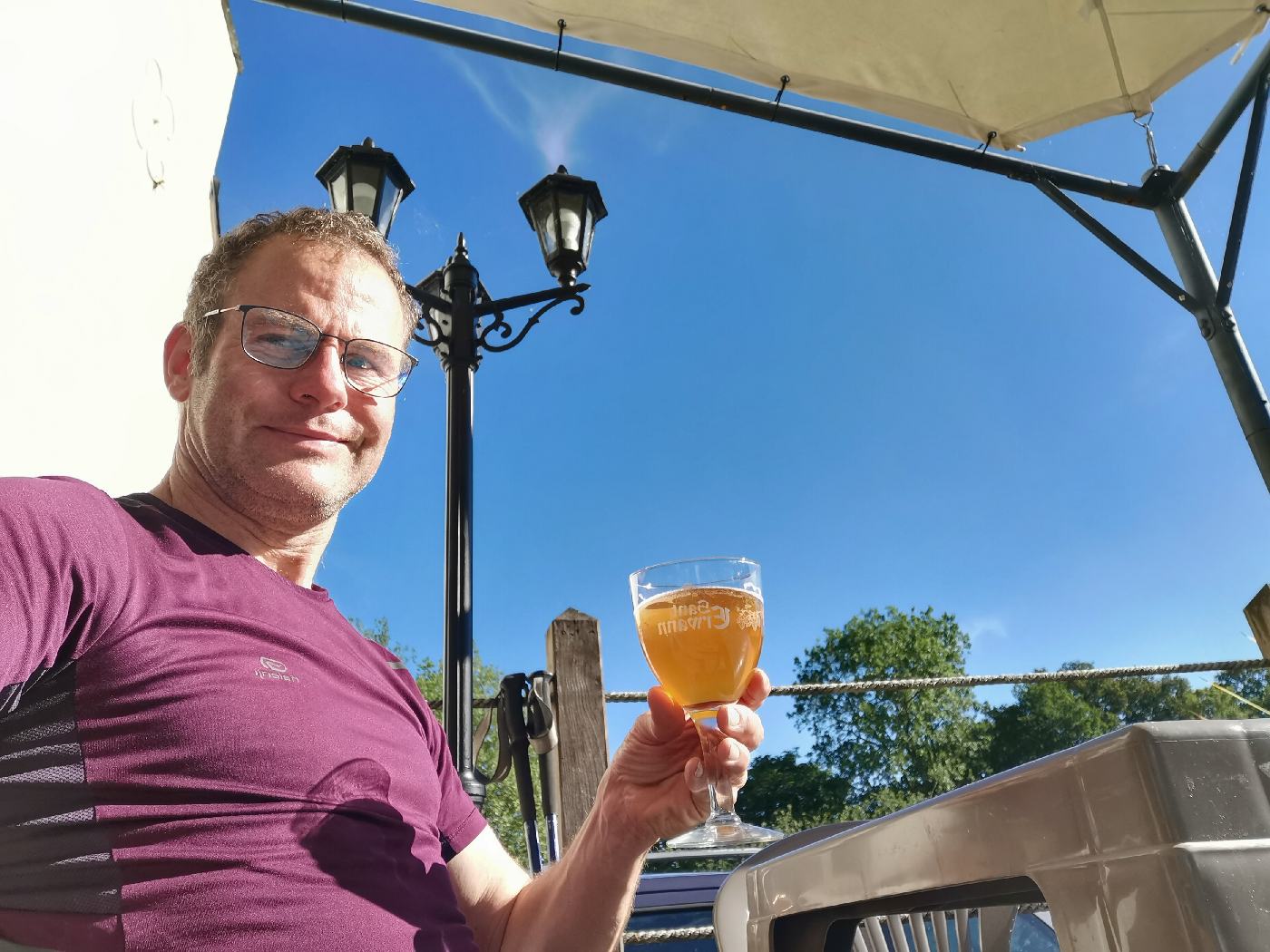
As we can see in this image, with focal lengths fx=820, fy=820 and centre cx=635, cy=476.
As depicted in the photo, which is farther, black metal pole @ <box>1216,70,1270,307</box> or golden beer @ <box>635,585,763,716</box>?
black metal pole @ <box>1216,70,1270,307</box>

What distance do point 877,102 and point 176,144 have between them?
2.68 m

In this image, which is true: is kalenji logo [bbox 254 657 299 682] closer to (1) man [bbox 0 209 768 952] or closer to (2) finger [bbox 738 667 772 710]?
(1) man [bbox 0 209 768 952]

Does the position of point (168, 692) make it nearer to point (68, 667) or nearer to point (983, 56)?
point (68, 667)

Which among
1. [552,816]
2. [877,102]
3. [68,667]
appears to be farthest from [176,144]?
[68,667]

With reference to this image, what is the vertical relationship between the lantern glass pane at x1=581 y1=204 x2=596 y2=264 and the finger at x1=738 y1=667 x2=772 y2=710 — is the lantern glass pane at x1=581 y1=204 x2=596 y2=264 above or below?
above

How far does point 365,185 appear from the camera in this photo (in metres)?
2.82

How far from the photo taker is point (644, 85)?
3059 mm

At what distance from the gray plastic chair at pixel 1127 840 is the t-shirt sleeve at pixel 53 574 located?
68 cm

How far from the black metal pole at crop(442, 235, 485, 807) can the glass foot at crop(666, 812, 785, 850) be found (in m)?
1.12

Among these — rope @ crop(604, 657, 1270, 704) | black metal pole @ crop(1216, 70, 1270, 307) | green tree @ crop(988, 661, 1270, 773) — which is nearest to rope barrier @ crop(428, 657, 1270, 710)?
rope @ crop(604, 657, 1270, 704)

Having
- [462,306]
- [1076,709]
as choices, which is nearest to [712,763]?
[462,306]

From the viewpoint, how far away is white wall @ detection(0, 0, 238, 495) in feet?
6.18

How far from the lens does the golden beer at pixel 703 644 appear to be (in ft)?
3.06

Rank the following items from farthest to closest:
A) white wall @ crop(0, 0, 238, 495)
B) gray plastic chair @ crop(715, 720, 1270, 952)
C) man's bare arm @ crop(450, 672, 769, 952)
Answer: white wall @ crop(0, 0, 238, 495)
man's bare arm @ crop(450, 672, 769, 952)
gray plastic chair @ crop(715, 720, 1270, 952)
